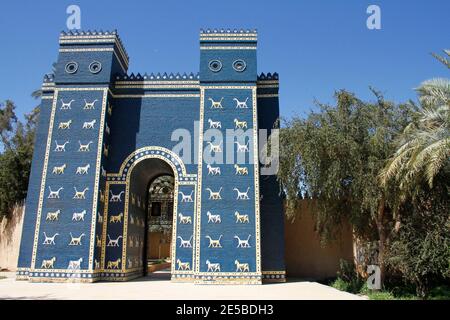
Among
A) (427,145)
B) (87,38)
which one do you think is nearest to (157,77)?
(87,38)

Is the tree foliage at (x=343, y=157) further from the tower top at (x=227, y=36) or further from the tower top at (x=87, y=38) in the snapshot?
the tower top at (x=87, y=38)

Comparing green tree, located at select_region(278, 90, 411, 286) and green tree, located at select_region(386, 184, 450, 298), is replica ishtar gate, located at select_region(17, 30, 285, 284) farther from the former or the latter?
green tree, located at select_region(386, 184, 450, 298)

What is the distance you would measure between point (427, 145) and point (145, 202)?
1054 centimetres

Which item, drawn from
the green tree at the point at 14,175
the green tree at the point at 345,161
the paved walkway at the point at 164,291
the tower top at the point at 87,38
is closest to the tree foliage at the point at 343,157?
the green tree at the point at 345,161

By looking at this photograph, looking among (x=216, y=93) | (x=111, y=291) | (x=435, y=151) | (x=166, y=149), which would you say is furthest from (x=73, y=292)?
(x=435, y=151)

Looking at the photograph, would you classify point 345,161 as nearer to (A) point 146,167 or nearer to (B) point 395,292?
(B) point 395,292

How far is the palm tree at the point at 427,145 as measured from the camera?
862 cm

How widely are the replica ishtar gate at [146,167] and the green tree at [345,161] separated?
1.70 meters

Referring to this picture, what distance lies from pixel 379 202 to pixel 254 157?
4.09m

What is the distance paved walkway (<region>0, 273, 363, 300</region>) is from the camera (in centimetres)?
917

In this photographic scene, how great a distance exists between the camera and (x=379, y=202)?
36.4 feet

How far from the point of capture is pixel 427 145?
8.84 meters

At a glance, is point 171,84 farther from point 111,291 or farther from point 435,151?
point 435,151

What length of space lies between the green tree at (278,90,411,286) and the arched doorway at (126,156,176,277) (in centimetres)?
467
